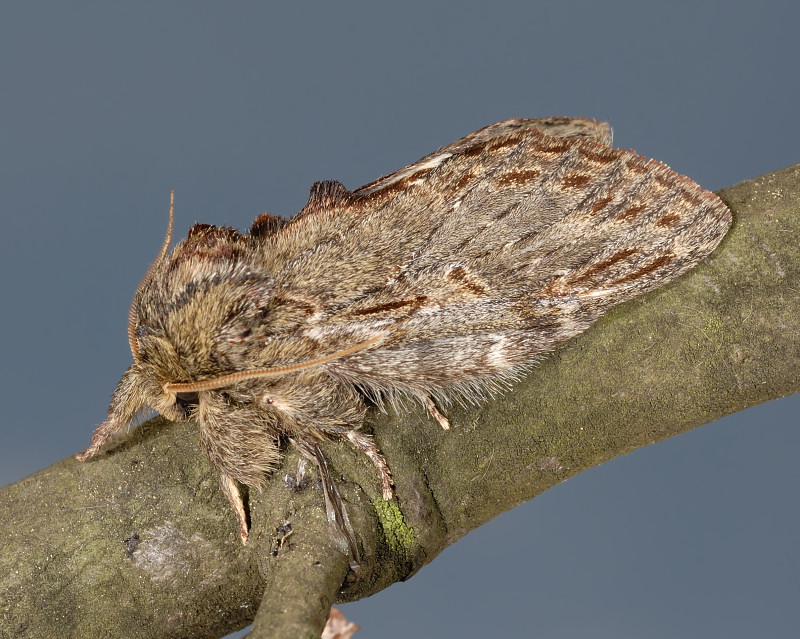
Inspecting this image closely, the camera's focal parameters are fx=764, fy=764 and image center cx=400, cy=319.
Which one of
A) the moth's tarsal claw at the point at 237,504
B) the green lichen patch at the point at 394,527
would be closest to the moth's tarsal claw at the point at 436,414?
the green lichen patch at the point at 394,527

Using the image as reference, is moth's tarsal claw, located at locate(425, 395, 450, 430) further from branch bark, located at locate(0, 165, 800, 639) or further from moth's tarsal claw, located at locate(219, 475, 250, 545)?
moth's tarsal claw, located at locate(219, 475, 250, 545)

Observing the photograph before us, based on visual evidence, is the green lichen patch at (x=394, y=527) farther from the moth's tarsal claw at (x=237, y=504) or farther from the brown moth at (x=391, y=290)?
the moth's tarsal claw at (x=237, y=504)

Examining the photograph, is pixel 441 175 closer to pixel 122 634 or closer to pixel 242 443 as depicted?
pixel 242 443

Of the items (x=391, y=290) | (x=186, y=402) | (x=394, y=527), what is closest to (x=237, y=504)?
(x=186, y=402)

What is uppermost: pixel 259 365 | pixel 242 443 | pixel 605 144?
pixel 605 144

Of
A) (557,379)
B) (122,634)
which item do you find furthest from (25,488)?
(557,379)

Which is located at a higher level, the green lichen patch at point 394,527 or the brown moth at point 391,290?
the brown moth at point 391,290

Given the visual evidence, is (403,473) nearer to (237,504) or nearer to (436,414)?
(436,414)

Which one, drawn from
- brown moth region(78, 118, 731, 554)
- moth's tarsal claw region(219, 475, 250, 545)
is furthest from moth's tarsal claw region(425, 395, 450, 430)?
moth's tarsal claw region(219, 475, 250, 545)
